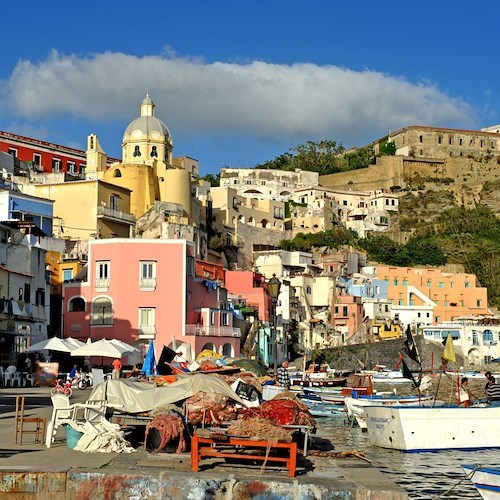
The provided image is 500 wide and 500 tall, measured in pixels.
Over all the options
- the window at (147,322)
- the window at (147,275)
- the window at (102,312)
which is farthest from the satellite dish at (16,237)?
the window at (147,322)

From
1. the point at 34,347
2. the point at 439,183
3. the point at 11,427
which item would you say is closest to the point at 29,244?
the point at 34,347

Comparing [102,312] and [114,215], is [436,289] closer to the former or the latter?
[114,215]

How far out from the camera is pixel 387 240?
11219 centimetres

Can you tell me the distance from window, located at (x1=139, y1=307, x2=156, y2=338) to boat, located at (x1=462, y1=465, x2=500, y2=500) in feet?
116

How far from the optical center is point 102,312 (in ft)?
164

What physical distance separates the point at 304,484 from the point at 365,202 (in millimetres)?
108758

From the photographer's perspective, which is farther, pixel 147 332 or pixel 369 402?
pixel 147 332

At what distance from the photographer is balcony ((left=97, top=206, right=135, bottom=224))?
69000 mm

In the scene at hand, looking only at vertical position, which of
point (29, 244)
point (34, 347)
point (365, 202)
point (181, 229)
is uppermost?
point (365, 202)

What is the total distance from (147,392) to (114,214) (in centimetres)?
5187

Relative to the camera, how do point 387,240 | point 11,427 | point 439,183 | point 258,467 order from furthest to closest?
point 439,183 < point 387,240 < point 11,427 < point 258,467

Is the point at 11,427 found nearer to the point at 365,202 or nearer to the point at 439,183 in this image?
the point at 365,202

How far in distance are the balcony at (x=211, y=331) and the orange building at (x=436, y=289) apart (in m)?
43.6

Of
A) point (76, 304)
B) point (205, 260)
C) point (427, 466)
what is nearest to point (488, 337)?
point (205, 260)
